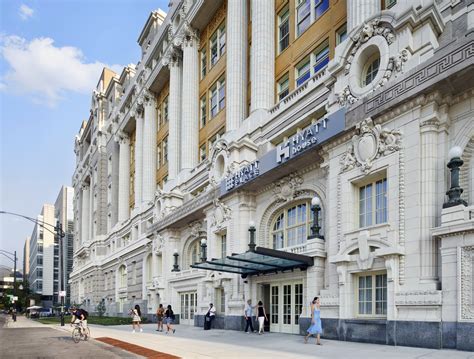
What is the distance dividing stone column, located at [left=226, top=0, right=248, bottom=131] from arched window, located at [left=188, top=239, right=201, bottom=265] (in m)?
9.96

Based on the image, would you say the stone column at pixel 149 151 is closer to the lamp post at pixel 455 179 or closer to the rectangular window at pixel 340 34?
the rectangular window at pixel 340 34

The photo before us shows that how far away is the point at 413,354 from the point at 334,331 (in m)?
5.64

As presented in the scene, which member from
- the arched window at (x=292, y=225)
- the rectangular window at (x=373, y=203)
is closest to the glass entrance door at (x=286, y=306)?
the arched window at (x=292, y=225)

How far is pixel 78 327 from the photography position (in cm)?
2306

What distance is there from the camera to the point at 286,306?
24.7m

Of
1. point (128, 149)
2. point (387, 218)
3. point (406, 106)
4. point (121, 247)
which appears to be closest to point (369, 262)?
point (387, 218)

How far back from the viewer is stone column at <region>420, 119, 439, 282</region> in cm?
1619

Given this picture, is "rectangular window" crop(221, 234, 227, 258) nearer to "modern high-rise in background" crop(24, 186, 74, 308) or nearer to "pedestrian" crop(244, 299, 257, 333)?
"pedestrian" crop(244, 299, 257, 333)

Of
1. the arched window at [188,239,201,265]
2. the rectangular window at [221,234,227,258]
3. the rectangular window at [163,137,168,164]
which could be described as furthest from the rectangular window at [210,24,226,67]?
the rectangular window at [221,234,227,258]

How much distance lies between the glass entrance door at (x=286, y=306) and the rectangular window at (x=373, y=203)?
575 cm

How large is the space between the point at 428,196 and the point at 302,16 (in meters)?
15.4

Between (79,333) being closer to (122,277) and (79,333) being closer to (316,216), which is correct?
(316,216)

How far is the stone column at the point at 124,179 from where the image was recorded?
61625mm

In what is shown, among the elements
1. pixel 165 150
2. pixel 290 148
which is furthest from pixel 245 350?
pixel 165 150
